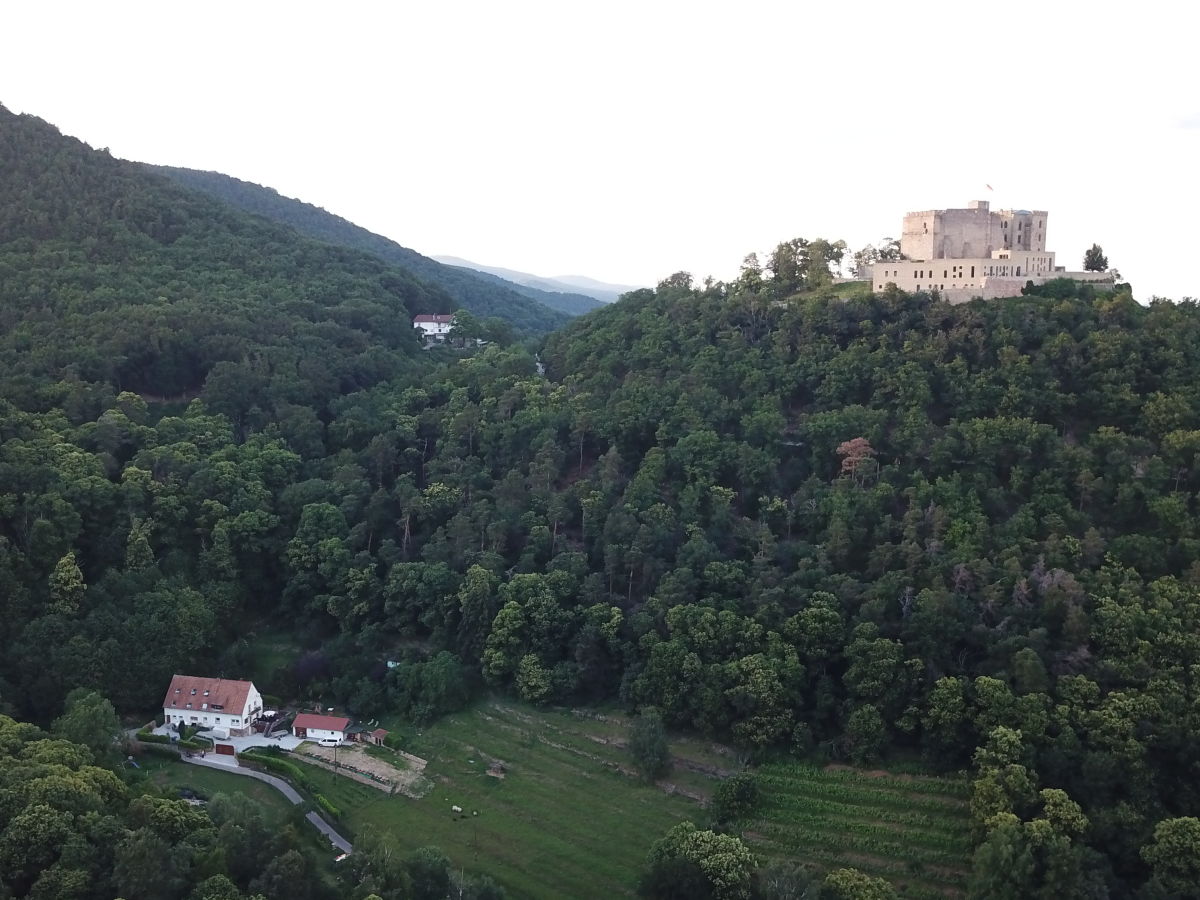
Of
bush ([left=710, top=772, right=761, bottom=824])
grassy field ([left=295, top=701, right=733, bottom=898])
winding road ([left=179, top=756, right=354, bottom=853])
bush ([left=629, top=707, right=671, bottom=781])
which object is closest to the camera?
grassy field ([left=295, top=701, right=733, bottom=898])

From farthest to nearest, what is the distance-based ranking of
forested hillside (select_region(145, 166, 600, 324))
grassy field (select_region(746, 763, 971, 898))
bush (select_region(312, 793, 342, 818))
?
forested hillside (select_region(145, 166, 600, 324)) < bush (select_region(312, 793, 342, 818)) < grassy field (select_region(746, 763, 971, 898))

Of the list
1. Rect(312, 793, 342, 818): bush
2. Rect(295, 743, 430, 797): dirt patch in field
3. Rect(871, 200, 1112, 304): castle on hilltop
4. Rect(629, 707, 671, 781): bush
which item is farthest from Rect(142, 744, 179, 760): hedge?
Rect(871, 200, 1112, 304): castle on hilltop

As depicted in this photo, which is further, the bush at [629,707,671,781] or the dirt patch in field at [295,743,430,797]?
the dirt patch in field at [295,743,430,797]

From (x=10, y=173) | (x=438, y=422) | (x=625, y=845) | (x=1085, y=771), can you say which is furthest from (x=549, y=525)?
(x=10, y=173)

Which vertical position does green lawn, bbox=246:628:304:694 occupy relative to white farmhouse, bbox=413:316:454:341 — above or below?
below

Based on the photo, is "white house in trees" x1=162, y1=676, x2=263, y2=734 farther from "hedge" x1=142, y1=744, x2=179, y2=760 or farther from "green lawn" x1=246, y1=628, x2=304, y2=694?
"green lawn" x1=246, y1=628, x2=304, y2=694
